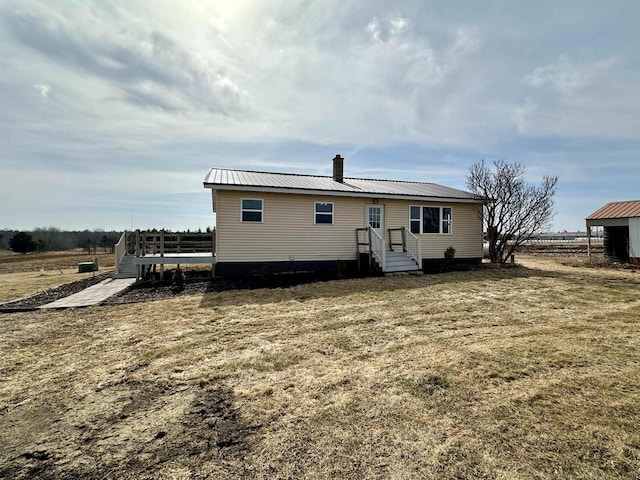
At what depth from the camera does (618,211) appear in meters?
15.2

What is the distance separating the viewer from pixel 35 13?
6.80 meters

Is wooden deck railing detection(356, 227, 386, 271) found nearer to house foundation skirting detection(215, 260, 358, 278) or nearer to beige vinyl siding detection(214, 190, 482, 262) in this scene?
beige vinyl siding detection(214, 190, 482, 262)

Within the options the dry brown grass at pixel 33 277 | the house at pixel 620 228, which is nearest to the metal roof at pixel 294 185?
the dry brown grass at pixel 33 277

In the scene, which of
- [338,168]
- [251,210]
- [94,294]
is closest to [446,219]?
[338,168]

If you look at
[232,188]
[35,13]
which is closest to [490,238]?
[232,188]

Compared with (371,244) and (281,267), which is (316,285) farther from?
(371,244)

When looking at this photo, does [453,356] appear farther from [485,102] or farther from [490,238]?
[490,238]

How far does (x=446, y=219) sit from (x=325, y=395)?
41.4 ft

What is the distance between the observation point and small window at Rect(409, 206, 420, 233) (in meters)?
13.4

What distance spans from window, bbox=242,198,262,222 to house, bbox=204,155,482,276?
35mm

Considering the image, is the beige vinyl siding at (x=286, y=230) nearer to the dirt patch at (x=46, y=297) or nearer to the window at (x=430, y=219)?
the window at (x=430, y=219)

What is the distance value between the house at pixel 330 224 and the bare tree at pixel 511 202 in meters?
0.54

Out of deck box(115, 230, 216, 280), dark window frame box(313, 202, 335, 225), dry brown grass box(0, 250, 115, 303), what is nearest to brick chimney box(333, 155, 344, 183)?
dark window frame box(313, 202, 335, 225)

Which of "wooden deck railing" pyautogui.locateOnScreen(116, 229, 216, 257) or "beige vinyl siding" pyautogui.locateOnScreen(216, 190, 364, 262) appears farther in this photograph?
"beige vinyl siding" pyautogui.locateOnScreen(216, 190, 364, 262)
